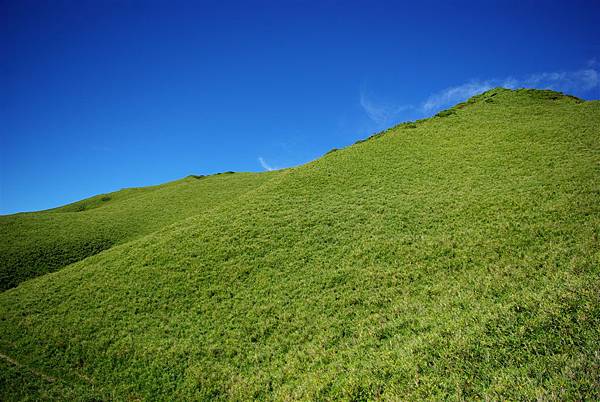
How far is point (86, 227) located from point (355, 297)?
37.7 meters

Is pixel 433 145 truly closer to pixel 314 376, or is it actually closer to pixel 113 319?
pixel 314 376

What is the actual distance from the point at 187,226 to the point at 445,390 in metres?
27.2

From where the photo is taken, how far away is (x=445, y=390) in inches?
337

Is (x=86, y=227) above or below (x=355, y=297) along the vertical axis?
above

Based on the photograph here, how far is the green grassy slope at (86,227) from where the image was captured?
31453 mm

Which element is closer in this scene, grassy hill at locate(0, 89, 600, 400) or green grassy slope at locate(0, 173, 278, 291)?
grassy hill at locate(0, 89, 600, 400)

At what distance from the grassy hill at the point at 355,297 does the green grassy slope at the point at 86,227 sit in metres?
2.50

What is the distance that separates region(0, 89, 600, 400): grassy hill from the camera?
31.6ft

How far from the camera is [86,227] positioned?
39.3 metres

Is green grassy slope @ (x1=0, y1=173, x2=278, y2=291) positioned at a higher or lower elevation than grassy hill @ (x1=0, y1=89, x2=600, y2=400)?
higher

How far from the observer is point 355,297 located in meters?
17.3

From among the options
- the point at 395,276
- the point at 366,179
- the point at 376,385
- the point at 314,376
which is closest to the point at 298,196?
the point at 366,179

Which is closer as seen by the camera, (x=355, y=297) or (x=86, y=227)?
(x=355, y=297)

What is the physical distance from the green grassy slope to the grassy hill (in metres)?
2.50
